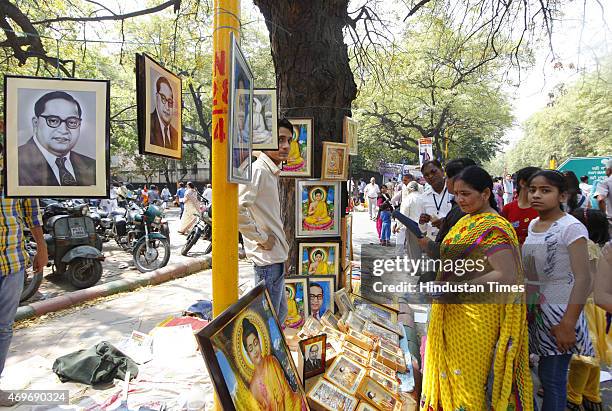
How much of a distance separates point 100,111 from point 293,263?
8.38 ft

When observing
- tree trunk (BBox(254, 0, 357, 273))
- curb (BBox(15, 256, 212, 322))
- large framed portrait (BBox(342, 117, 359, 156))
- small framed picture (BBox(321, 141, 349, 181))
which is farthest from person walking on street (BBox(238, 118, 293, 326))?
curb (BBox(15, 256, 212, 322))

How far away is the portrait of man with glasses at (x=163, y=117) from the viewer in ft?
5.58

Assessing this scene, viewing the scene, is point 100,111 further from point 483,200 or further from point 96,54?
point 96,54

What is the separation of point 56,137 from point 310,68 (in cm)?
253

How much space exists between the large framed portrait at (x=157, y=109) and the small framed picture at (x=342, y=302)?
2.35m

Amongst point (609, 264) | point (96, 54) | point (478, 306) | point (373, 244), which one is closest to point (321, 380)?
point (478, 306)

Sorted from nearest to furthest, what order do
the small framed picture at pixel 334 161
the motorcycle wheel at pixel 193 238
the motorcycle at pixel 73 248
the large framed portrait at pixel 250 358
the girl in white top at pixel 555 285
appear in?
the large framed portrait at pixel 250 358
the girl in white top at pixel 555 285
the small framed picture at pixel 334 161
the motorcycle at pixel 73 248
the motorcycle wheel at pixel 193 238

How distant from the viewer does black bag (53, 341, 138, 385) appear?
2851mm

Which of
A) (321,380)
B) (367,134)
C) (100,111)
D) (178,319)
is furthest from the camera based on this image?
(367,134)

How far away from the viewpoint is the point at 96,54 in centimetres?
1015

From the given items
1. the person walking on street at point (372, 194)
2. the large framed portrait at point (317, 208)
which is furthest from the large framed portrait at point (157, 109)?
the person walking on street at point (372, 194)

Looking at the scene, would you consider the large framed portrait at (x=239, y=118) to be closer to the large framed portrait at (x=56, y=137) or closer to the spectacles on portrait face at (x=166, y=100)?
the spectacles on portrait face at (x=166, y=100)

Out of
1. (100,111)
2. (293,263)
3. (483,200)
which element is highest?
(100,111)

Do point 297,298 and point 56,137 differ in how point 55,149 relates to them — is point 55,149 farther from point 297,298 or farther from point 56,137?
point 297,298
